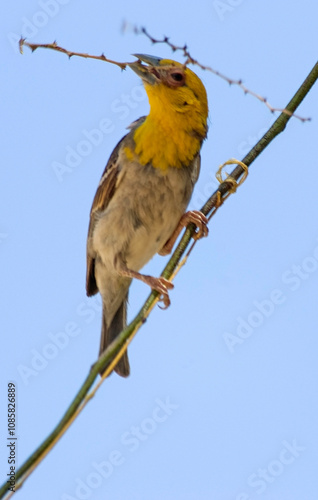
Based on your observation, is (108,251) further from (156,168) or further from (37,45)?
(37,45)

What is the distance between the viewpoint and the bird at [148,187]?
164 inches

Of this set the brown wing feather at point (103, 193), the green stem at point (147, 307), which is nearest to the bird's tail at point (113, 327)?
the brown wing feather at point (103, 193)

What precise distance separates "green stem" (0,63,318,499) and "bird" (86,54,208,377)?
0.96m

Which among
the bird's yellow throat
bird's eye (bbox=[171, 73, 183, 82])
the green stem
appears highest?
bird's eye (bbox=[171, 73, 183, 82])

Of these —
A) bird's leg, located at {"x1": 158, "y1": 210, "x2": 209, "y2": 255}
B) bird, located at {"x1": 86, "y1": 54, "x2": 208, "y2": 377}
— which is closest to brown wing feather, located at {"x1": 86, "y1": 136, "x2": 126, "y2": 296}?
bird, located at {"x1": 86, "y1": 54, "x2": 208, "y2": 377}

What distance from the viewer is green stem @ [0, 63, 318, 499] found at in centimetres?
200

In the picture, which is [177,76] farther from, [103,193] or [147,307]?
[147,307]

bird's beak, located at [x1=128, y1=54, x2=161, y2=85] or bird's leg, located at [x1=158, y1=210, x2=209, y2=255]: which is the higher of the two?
bird's beak, located at [x1=128, y1=54, x2=161, y2=85]

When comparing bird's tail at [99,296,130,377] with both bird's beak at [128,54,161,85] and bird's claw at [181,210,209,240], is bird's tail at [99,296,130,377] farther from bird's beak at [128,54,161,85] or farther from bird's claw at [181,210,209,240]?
bird's beak at [128,54,161,85]

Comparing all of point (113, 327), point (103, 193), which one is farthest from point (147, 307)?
point (113, 327)

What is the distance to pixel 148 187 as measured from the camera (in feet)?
14.7

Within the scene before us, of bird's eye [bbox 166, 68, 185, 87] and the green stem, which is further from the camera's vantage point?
bird's eye [bbox 166, 68, 185, 87]

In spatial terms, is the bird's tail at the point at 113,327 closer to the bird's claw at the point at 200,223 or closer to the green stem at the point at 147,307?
the bird's claw at the point at 200,223

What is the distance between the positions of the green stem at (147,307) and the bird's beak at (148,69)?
1.19 metres
